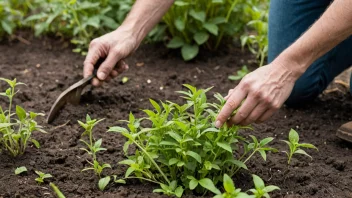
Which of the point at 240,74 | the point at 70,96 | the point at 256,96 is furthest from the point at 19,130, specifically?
the point at 240,74

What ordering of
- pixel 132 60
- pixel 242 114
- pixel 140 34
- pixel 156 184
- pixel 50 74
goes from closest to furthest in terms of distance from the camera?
pixel 242 114 < pixel 156 184 < pixel 140 34 < pixel 50 74 < pixel 132 60

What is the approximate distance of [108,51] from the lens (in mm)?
3170

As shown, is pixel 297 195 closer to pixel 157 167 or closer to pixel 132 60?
pixel 157 167

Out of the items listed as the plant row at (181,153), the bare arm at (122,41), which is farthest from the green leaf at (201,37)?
the plant row at (181,153)

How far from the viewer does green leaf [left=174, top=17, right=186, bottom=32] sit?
3.96 meters

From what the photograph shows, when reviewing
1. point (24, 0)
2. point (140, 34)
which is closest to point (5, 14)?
point (24, 0)

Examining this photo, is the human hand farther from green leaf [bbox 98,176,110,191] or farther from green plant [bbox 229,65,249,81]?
green plant [bbox 229,65,249,81]

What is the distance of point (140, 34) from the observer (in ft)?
10.6

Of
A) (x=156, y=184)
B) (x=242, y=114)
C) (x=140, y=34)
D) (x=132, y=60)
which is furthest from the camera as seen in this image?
(x=132, y=60)

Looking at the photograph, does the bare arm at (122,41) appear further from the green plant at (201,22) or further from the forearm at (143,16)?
the green plant at (201,22)

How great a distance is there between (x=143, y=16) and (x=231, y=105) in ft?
3.36

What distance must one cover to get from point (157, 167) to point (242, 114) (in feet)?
1.25

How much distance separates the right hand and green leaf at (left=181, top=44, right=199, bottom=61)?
33.3 inches

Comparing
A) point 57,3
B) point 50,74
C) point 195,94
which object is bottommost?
point 50,74
